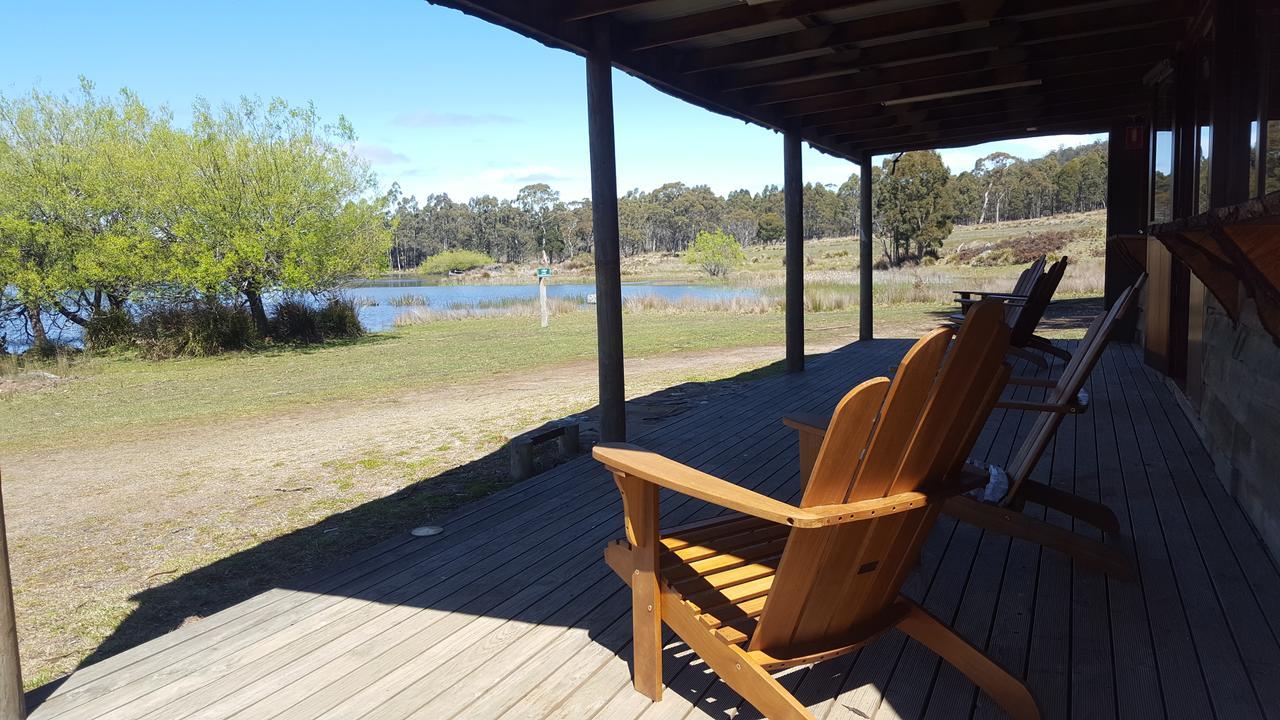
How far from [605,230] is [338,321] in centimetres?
1398

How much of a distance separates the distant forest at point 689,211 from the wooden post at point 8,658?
54779 mm

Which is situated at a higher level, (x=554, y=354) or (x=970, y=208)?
(x=970, y=208)

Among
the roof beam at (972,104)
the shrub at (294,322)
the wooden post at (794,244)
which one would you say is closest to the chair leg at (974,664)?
the wooden post at (794,244)

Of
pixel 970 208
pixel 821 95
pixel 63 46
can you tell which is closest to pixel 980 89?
pixel 821 95

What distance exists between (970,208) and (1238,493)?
60.1m

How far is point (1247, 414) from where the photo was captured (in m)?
3.13

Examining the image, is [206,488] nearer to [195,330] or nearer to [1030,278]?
[1030,278]

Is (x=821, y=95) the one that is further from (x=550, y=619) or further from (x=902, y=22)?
(x=550, y=619)

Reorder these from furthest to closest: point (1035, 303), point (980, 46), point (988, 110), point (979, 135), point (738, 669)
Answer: point (979, 135), point (988, 110), point (1035, 303), point (980, 46), point (738, 669)

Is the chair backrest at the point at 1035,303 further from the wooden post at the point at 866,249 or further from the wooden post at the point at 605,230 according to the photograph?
the wooden post at the point at 866,249

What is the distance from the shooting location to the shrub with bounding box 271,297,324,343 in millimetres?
16391

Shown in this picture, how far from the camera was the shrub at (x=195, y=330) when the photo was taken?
1489cm

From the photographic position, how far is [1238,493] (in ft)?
10.6

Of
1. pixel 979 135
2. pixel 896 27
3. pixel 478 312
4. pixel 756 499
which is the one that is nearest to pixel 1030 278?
pixel 979 135
